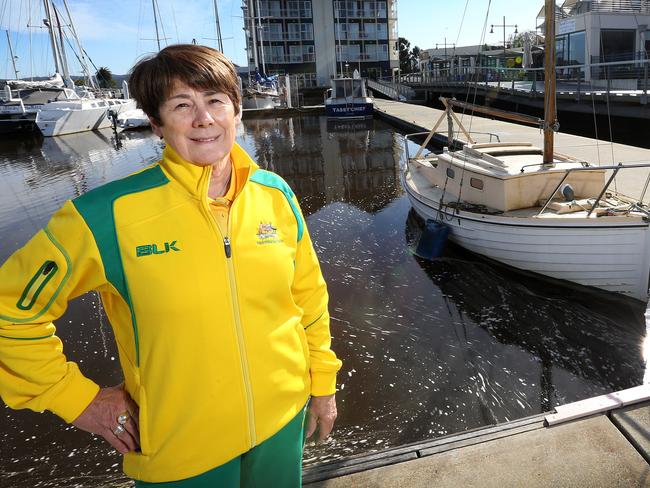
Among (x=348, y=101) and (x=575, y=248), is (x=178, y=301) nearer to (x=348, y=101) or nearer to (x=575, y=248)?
(x=575, y=248)

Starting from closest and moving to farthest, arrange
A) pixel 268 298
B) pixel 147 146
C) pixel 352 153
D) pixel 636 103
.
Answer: pixel 268 298 → pixel 636 103 → pixel 352 153 → pixel 147 146

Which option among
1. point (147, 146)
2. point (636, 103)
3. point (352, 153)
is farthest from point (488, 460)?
point (147, 146)

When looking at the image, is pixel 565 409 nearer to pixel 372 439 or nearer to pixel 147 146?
pixel 372 439

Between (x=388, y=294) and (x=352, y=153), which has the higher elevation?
(x=352, y=153)

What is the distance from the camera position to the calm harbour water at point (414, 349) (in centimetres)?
440

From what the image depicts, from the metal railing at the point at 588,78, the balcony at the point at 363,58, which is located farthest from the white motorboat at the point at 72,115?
the balcony at the point at 363,58

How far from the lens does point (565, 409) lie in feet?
9.61

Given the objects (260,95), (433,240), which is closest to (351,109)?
(260,95)

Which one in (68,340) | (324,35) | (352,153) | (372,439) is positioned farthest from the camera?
(324,35)

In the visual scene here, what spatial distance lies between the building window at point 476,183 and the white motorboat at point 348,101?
25901 millimetres

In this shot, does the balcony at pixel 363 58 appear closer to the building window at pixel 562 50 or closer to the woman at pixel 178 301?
the building window at pixel 562 50

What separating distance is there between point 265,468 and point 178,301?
69 centimetres

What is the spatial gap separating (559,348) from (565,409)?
9.79 feet

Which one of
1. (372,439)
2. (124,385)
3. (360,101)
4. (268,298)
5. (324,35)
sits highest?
(324,35)
